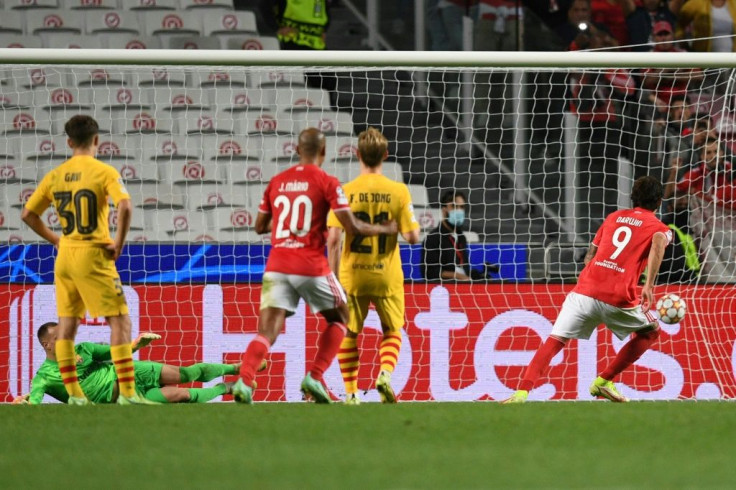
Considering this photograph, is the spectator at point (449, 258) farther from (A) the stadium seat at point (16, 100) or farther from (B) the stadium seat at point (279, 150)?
(A) the stadium seat at point (16, 100)

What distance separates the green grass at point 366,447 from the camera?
482 centimetres

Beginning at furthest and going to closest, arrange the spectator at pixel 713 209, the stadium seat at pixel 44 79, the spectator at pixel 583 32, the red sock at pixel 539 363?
the spectator at pixel 583 32 < the stadium seat at pixel 44 79 < the spectator at pixel 713 209 < the red sock at pixel 539 363

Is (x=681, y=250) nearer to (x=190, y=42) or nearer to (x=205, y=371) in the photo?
(x=205, y=371)

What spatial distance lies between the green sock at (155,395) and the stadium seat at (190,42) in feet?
19.1

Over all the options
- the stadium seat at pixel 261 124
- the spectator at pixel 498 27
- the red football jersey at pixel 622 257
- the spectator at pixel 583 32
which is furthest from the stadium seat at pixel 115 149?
the red football jersey at pixel 622 257

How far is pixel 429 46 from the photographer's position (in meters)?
14.5

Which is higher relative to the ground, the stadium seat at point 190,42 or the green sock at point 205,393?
the stadium seat at point 190,42

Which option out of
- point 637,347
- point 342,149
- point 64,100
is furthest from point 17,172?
point 637,347

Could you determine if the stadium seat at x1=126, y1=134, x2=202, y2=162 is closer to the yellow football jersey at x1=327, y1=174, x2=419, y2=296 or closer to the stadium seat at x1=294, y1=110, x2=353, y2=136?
the stadium seat at x1=294, y1=110, x2=353, y2=136

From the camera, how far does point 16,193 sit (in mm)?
11742

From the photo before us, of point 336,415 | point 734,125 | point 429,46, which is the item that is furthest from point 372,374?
point 429,46

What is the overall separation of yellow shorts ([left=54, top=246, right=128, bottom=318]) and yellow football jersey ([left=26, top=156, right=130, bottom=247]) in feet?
0.21

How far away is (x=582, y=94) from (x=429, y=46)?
2.05 metres

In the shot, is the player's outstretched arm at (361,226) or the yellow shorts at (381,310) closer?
the player's outstretched arm at (361,226)
